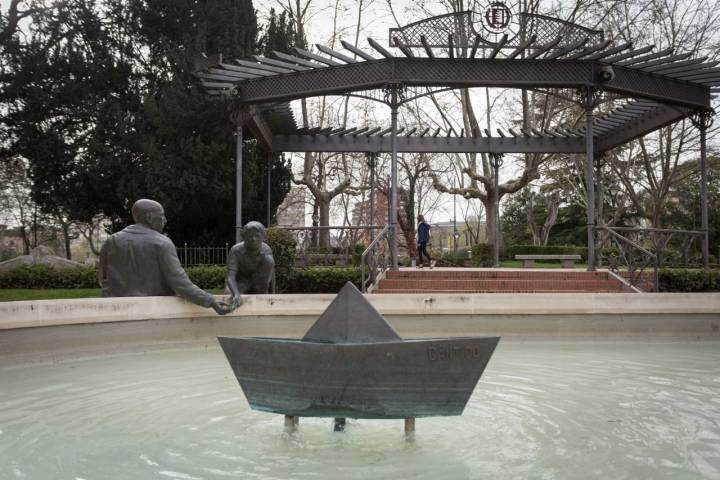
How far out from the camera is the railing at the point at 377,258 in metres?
12.2

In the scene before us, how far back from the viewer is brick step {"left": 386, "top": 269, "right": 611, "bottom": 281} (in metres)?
12.9

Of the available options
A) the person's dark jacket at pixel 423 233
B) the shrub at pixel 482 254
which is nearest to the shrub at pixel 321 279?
the person's dark jacket at pixel 423 233

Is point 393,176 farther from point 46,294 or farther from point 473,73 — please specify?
point 46,294

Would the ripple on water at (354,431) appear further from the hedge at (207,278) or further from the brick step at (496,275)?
the hedge at (207,278)

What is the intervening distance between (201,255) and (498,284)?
8.75m

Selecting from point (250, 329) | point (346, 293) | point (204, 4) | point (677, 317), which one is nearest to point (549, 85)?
point (677, 317)

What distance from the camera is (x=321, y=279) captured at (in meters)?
13.5

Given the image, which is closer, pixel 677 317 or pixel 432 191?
pixel 677 317

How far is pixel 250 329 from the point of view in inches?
274

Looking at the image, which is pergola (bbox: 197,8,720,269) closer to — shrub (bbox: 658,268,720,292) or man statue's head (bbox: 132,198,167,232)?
shrub (bbox: 658,268,720,292)

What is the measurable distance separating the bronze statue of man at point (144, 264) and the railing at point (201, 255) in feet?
35.2

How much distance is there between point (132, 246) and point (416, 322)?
308cm

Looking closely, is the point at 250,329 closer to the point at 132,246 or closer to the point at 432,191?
the point at 132,246

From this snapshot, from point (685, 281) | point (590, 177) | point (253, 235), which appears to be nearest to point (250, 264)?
point (253, 235)
